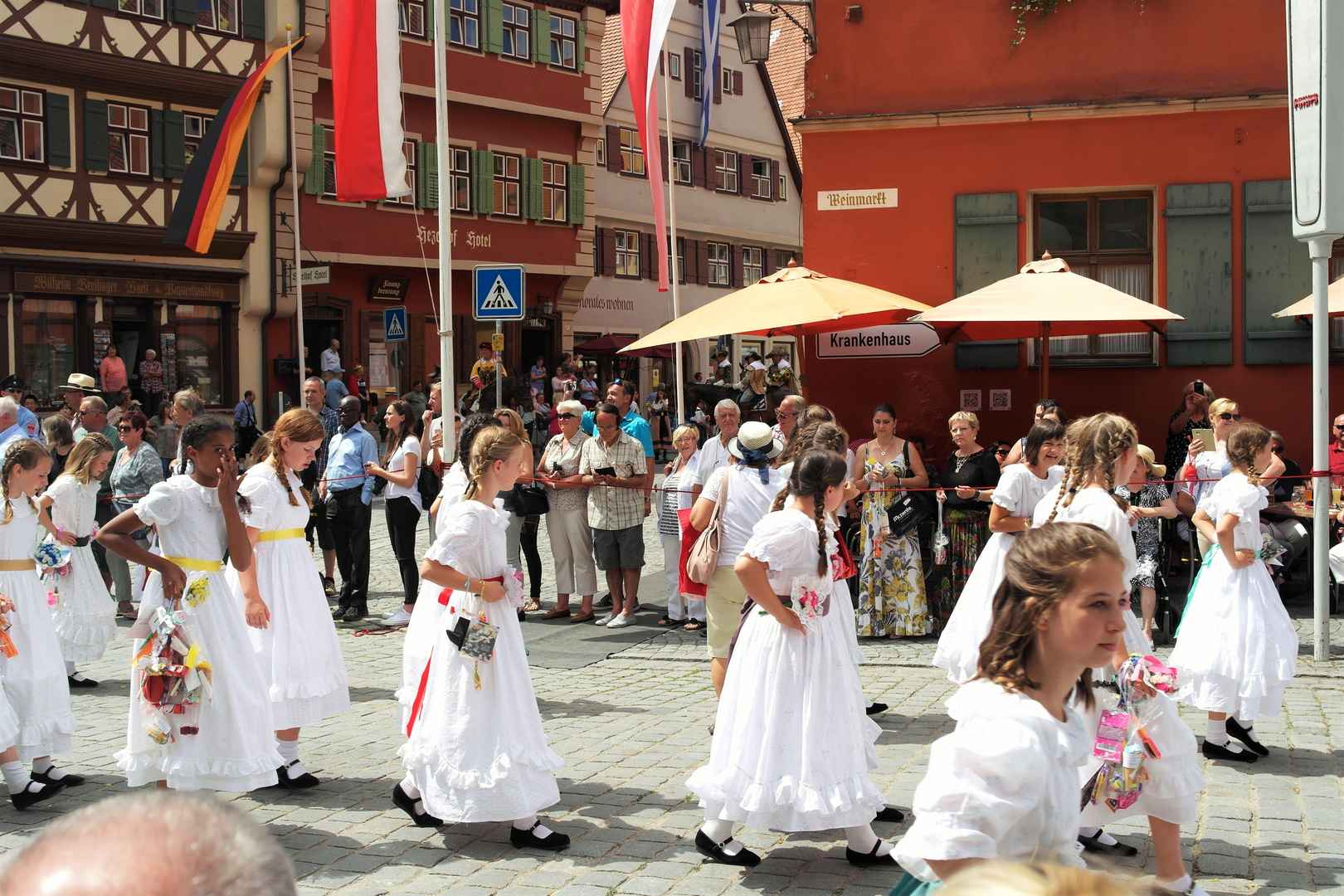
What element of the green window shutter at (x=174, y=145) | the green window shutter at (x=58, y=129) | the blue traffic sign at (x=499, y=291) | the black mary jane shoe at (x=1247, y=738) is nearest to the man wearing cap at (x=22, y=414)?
the blue traffic sign at (x=499, y=291)

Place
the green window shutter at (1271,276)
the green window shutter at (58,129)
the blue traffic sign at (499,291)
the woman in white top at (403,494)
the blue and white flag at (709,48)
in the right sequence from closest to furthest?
the woman in white top at (403,494) < the blue traffic sign at (499,291) < the green window shutter at (1271,276) < the blue and white flag at (709,48) < the green window shutter at (58,129)

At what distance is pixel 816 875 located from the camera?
5039mm

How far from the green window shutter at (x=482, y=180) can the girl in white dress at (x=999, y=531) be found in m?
25.3

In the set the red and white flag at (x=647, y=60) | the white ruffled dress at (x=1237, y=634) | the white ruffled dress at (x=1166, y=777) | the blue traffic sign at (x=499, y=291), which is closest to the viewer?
the white ruffled dress at (x=1166, y=777)

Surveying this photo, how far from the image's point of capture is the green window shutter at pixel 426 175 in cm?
3027

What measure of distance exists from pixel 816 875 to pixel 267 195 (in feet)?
82.9

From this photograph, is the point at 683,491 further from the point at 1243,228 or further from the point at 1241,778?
the point at 1243,228

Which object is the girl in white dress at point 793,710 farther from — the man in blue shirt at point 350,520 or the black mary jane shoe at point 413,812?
the man in blue shirt at point 350,520

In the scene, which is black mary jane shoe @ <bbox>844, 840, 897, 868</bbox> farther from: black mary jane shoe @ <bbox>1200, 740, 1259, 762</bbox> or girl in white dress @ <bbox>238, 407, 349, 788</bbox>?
girl in white dress @ <bbox>238, 407, 349, 788</bbox>

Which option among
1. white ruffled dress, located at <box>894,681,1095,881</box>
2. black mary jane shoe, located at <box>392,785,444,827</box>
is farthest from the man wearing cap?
white ruffled dress, located at <box>894,681,1095,881</box>

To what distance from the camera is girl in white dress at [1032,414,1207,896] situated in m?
4.38

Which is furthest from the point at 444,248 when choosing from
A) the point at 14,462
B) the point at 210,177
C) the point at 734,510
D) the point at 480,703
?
the point at 210,177

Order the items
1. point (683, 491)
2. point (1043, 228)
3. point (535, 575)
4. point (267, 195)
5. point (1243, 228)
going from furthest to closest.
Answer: point (267, 195), point (1043, 228), point (1243, 228), point (535, 575), point (683, 491)

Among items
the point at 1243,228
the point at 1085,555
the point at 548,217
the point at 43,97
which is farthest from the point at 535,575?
the point at 548,217
